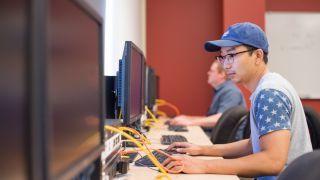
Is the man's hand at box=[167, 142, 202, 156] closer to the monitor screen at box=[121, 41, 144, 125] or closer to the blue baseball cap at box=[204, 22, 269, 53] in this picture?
the monitor screen at box=[121, 41, 144, 125]

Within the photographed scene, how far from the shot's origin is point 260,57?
5.44 feet

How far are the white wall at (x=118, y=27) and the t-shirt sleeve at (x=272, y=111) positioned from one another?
38.0 inches

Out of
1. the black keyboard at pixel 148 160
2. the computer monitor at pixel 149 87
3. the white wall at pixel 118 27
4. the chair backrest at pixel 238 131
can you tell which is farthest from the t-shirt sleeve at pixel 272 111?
the computer monitor at pixel 149 87

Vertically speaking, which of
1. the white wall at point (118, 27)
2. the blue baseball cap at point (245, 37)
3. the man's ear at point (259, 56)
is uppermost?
A: the white wall at point (118, 27)

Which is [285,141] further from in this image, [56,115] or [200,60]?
A: [200,60]

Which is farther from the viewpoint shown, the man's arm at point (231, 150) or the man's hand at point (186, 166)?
the man's arm at point (231, 150)

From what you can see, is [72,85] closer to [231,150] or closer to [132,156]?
[132,156]

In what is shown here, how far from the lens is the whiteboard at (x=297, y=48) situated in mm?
4691

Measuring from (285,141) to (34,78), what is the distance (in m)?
1.06

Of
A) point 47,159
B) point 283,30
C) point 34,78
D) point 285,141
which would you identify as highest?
point 283,30

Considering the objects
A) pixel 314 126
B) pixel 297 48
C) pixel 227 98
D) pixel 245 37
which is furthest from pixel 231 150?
pixel 297 48

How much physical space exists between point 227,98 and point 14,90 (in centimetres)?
312

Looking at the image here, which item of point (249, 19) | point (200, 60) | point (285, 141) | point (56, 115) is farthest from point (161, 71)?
point (56, 115)

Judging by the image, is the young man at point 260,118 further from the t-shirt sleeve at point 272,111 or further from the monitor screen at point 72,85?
the monitor screen at point 72,85
